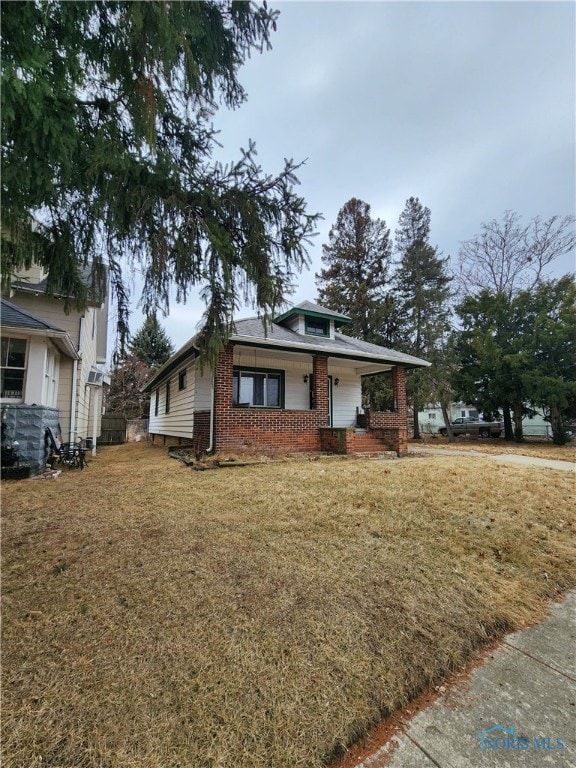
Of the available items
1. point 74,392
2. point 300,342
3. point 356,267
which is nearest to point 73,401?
point 74,392

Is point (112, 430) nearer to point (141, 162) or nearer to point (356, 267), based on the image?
point (141, 162)

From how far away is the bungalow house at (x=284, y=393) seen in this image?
8.98 meters

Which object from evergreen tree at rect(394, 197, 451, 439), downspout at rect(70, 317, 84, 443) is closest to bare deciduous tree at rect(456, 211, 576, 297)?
evergreen tree at rect(394, 197, 451, 439)

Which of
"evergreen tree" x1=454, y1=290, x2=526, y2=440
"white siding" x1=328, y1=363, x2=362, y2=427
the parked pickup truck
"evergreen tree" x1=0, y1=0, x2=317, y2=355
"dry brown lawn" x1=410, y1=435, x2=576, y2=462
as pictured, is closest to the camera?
"evergreen tree" x1=0, y1=0, x2=317, y2=355

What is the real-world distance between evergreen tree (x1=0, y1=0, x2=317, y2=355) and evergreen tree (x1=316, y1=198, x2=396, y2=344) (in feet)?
65.7

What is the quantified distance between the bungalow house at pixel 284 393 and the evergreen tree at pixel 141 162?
4251 millimetres

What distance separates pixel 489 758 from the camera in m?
1.48

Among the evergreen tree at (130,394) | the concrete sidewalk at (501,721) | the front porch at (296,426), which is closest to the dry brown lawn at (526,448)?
the front porch at (296,426)

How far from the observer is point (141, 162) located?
2990mm

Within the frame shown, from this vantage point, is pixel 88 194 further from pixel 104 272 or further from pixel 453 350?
pixel 453 350

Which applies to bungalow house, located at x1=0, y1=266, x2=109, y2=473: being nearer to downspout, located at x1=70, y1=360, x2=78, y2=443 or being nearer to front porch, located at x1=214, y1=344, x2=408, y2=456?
downspout, located at x1=70, y1=360, x2=78, y2=443

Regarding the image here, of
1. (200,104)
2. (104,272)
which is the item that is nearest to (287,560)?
(104,272)

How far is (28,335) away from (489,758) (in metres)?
9.46

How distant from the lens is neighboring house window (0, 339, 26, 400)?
25.3 ft
